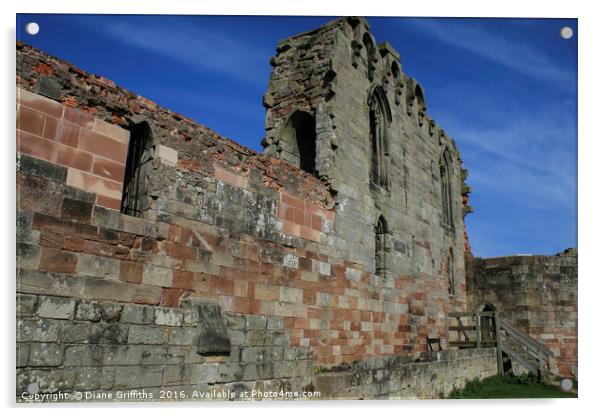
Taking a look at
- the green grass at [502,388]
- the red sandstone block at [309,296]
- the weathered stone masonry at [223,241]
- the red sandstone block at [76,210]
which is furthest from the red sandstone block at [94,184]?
the green grass at [502,388]

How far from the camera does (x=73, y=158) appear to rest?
617cm

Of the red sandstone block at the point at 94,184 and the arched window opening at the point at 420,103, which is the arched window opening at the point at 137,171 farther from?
the arched window opening at the point at 420,103

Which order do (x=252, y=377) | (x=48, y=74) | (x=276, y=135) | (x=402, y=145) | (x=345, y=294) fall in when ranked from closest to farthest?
(x=48, y=74) → (x=252, y=377) → (x=345, y=294) → (x=276, y=135) → (x=402, y=145)

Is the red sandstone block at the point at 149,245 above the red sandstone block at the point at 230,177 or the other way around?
the other way around

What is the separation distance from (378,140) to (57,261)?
9098 mm

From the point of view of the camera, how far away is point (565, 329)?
1753 centimetres

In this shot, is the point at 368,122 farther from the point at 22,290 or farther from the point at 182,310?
the point at 22,290

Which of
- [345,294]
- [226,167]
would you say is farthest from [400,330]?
[226,167]

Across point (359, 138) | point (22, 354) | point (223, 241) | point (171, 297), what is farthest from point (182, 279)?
point (359, 138)

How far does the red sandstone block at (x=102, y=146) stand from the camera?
6.35 metres

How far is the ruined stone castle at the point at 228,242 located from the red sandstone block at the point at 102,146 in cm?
3

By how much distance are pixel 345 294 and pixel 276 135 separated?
3856 millimetres

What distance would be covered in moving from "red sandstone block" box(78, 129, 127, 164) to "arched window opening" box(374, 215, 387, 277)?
667cm

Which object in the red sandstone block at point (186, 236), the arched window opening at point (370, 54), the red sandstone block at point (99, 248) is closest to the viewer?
the red sandstone block at point (99, 248)
